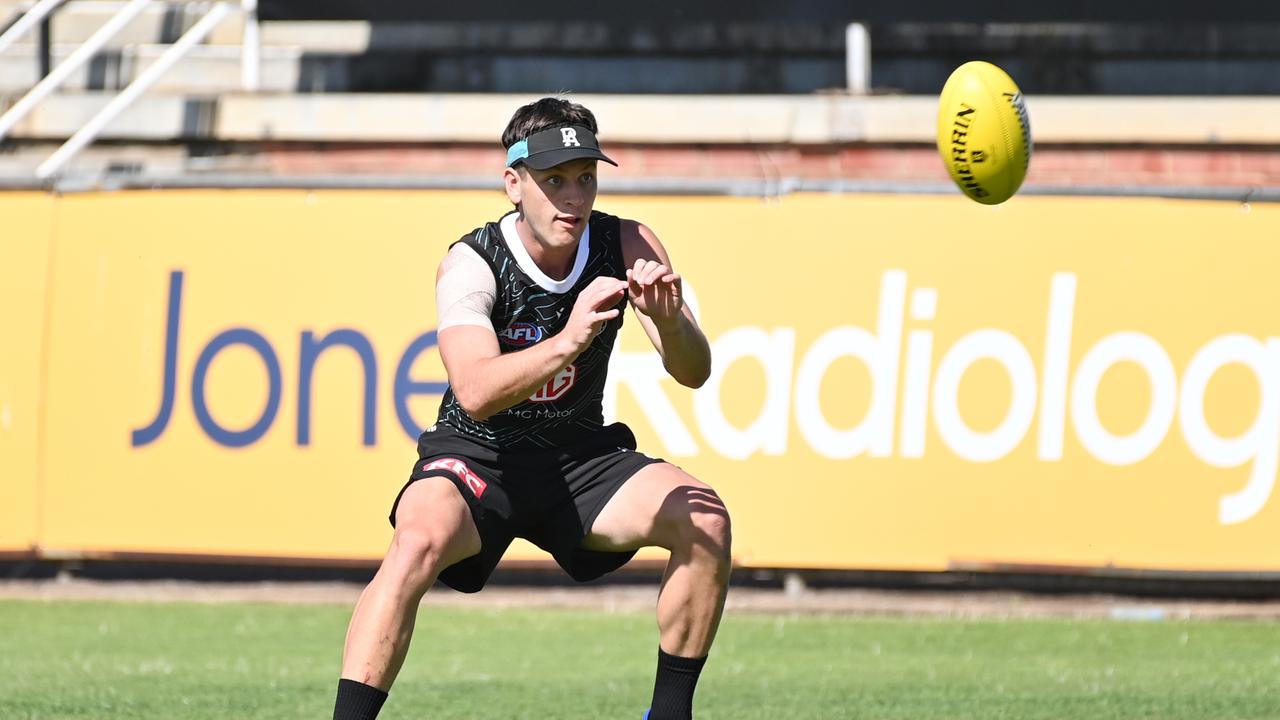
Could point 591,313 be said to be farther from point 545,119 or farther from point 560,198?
point 545,119

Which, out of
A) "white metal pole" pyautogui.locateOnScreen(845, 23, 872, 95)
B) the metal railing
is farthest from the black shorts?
the metal railing

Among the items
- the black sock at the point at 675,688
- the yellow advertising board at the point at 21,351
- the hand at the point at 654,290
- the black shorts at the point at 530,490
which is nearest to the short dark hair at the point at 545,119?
the hand at the point at 654,290

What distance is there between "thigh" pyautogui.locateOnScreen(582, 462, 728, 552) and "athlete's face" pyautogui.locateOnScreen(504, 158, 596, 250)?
0.78m

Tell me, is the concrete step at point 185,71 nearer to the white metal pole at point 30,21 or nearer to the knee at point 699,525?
the white metal pole at point 30,21

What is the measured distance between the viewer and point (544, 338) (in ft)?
17.8

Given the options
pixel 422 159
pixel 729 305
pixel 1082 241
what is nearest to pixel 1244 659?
pixel 1082 241

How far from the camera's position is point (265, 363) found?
31.0 ft

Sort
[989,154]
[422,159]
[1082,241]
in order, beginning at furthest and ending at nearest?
[422,159] < [1082,241] < [989,154]

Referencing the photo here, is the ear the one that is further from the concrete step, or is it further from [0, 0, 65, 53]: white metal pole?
the concrete step

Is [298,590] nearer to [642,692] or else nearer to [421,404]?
[421,404]

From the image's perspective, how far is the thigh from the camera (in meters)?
5.29

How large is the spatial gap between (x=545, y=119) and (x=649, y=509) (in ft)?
4.00

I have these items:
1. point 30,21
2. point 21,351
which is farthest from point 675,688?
point 30,21

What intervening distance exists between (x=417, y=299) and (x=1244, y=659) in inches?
180
